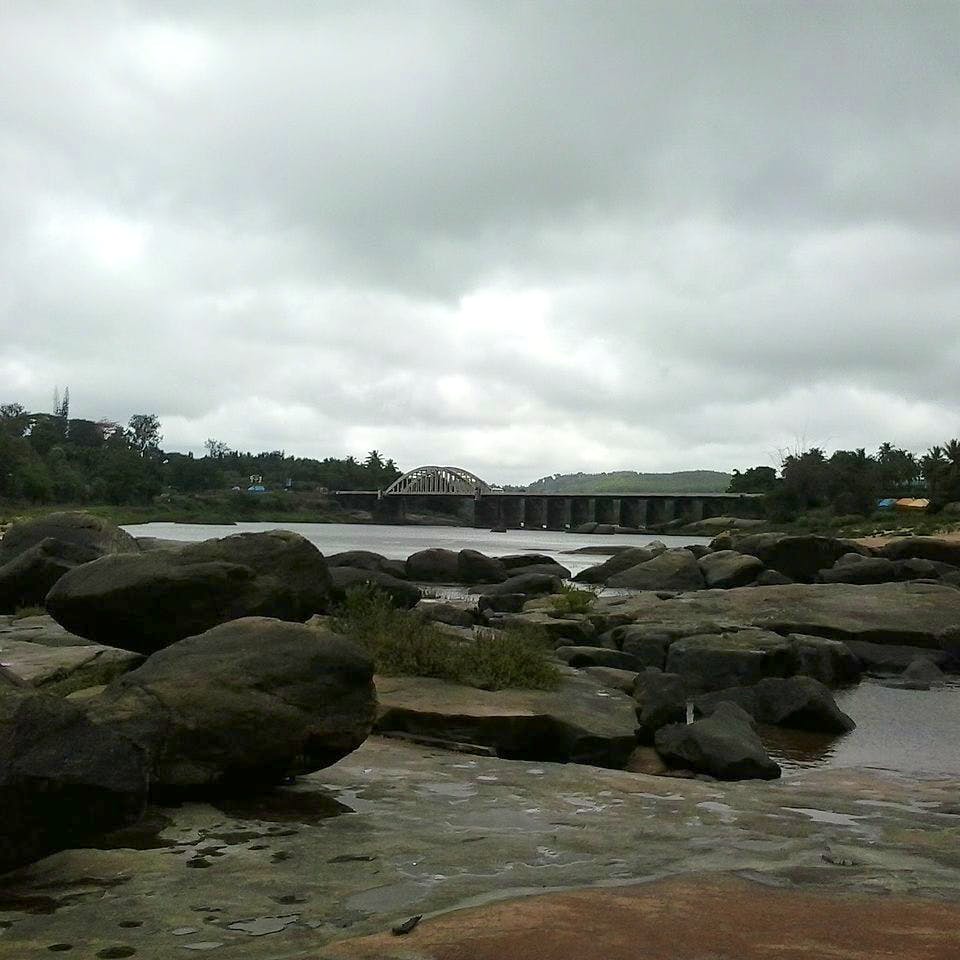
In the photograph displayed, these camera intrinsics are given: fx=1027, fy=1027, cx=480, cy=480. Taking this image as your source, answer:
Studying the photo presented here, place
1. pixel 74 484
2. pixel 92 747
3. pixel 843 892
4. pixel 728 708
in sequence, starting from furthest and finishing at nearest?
pixel 74 484 → pixel 728 708 → pixel 92 747 → pixel 843 892

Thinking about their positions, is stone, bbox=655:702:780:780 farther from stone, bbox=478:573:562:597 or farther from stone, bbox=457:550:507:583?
stone, bbox=457:550:507:583

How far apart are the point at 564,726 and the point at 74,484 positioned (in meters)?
135

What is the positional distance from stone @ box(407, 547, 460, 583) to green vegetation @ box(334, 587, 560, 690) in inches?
1227

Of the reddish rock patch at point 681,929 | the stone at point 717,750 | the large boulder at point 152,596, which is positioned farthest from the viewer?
the large boulder at point 152,596

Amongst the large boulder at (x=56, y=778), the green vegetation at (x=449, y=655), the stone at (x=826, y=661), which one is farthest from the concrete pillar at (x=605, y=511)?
the large boulder at (x=56, y=778)

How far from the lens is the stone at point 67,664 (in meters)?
11.3

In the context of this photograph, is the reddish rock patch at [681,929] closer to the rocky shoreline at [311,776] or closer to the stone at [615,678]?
the rocky shoreline at [311,776]

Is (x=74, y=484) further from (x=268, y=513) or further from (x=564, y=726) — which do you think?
(x=564, y=726)

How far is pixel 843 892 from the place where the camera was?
560cm

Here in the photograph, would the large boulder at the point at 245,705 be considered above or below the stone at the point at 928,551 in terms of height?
below

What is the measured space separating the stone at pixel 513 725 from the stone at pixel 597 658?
6691 millimetres

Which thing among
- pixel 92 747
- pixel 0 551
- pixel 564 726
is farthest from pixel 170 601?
pixel 0 551

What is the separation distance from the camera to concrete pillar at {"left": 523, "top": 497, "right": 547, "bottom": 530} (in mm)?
168250

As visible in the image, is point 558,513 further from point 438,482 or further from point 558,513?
point 438,482
